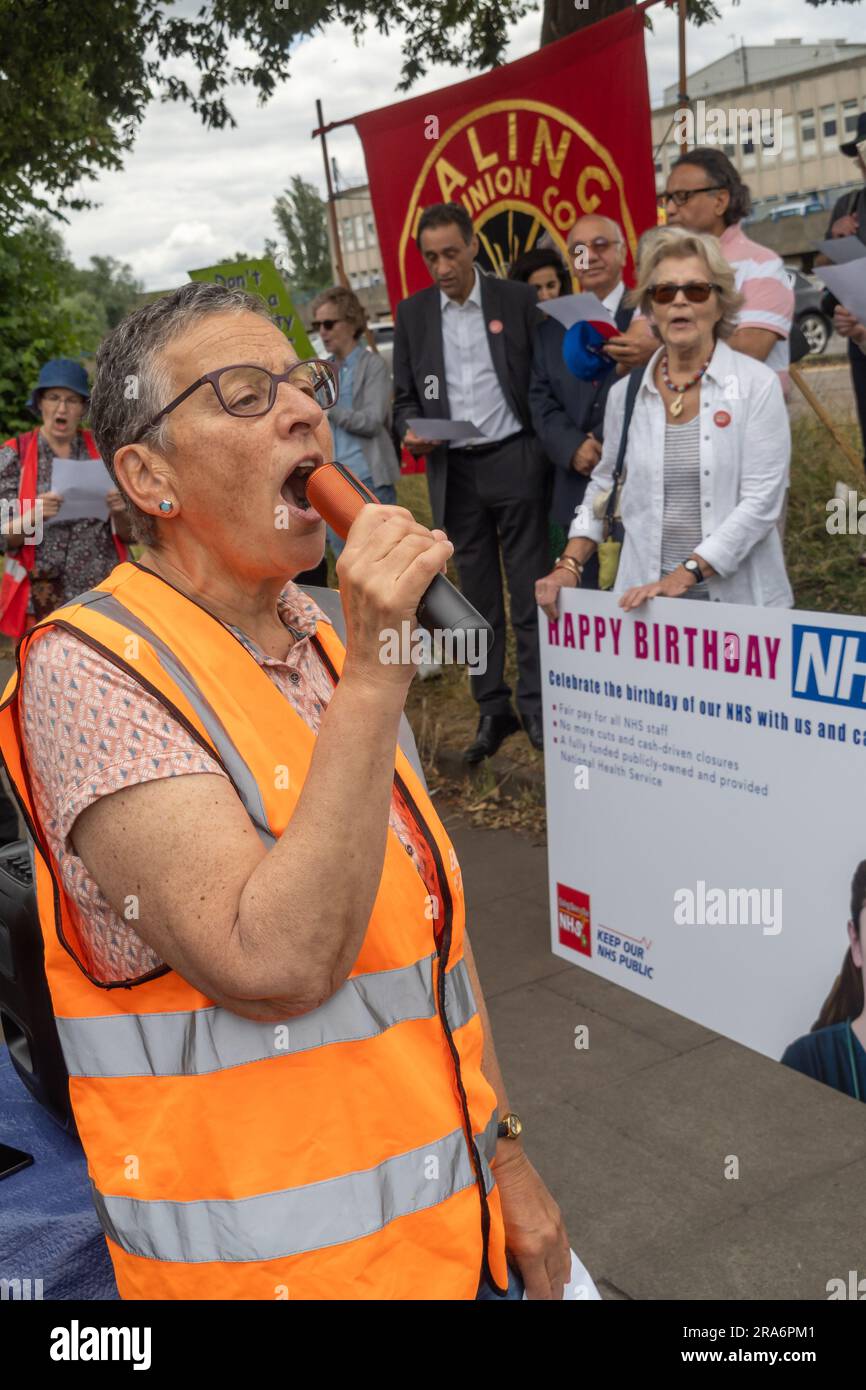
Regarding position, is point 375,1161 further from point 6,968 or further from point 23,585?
point 23,585

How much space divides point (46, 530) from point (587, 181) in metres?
3.25

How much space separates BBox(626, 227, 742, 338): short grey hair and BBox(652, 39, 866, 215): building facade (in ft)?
107

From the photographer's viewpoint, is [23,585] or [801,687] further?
[23,585]

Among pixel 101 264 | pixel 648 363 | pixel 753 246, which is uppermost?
pixel 101 264

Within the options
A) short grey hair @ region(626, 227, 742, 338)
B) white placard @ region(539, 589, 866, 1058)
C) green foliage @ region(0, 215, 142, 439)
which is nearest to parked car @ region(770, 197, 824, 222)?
green foliage @ region(0, 215, 142, 439)

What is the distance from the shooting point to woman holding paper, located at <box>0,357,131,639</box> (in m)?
6.37

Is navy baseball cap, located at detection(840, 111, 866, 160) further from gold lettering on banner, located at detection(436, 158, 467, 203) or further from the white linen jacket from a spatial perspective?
gold lettering on banner, located at detection(436, 158, 467, 203)

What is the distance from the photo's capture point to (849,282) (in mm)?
4453

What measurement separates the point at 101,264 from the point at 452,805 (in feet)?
335

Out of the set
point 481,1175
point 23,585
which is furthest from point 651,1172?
point 23,585

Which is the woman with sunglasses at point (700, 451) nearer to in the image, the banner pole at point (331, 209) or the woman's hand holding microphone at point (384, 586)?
the woman's hand holding microphone at point (384, 586)

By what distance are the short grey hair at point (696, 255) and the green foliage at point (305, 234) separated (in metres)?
63.2

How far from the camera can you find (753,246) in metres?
5.12

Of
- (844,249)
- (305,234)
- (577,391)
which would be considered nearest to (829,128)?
(305,234)
